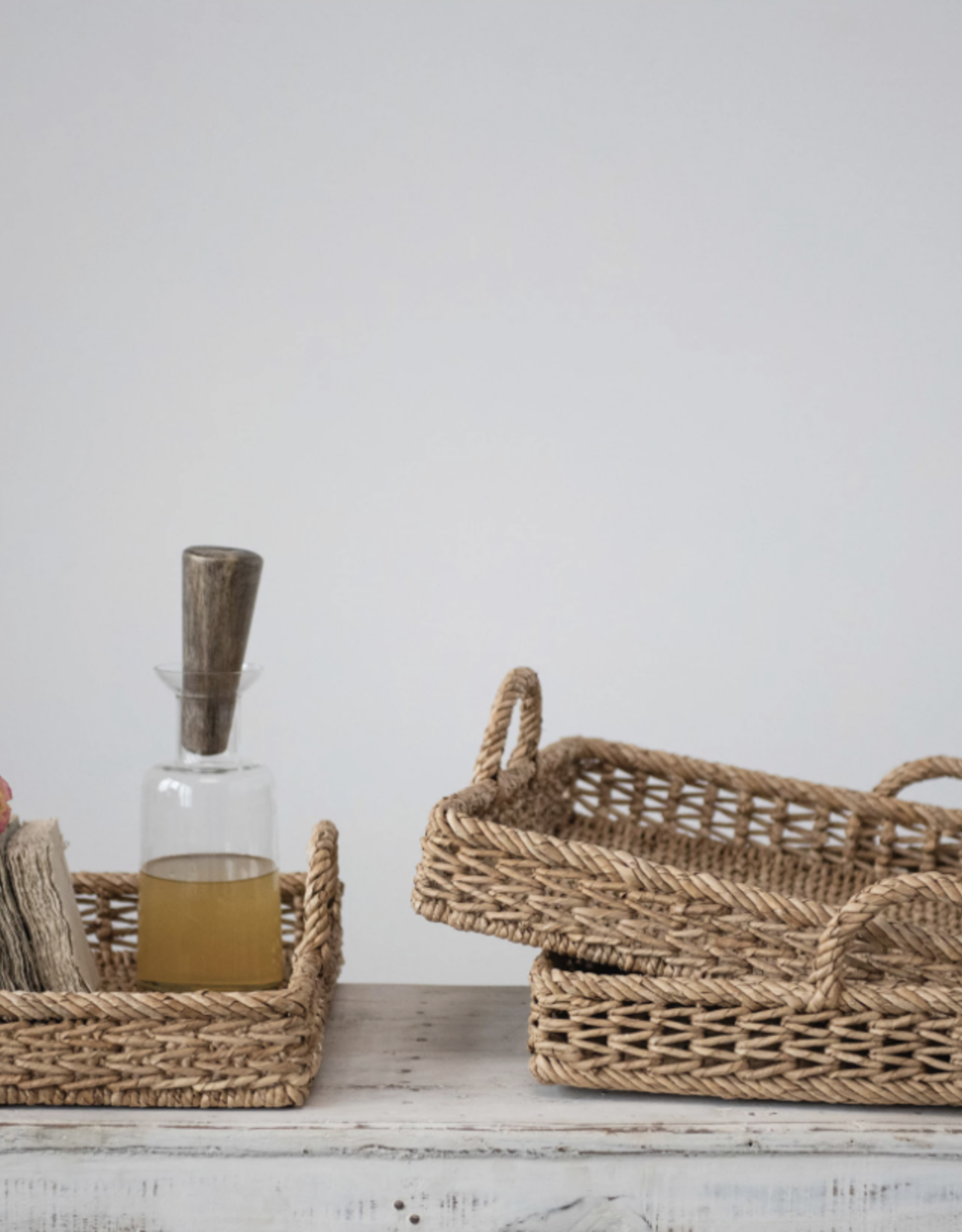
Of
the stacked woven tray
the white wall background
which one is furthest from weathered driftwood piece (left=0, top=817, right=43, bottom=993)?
the white wall background

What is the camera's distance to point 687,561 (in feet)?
7.06

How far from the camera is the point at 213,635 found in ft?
3.29

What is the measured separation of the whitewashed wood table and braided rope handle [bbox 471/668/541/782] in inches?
12.2

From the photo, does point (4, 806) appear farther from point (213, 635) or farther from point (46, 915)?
point (213, 635)

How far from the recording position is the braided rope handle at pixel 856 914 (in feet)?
2.77

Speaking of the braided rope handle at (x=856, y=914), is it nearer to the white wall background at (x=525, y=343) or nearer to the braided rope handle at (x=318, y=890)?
the braided rope handle at (x=318, y=890)

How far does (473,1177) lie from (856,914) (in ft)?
0.98

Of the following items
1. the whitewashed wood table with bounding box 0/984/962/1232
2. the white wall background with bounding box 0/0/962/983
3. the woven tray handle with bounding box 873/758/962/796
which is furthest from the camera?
the white wall background with bounding box 0/0/962/983

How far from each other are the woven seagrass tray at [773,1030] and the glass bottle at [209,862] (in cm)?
24

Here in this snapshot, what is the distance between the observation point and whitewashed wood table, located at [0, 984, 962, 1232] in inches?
33.0

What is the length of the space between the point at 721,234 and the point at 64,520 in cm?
118

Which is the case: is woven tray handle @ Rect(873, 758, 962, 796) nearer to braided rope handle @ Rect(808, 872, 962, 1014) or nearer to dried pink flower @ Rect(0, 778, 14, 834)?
braided rope handle @ Rect(808, 872, 962, 1014)

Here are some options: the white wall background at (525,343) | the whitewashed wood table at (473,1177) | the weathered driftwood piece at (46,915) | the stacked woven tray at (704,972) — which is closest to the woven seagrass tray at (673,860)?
the stacked woven tray at (704,972)

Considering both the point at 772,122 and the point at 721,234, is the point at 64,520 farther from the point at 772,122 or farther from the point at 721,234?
the point at 772,122
